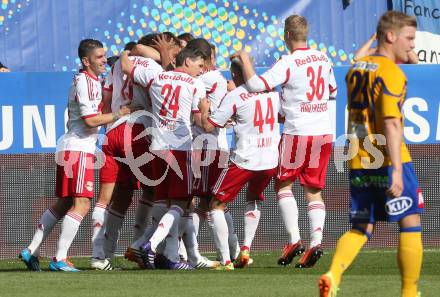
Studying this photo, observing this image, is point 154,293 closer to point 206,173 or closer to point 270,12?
point 206,173

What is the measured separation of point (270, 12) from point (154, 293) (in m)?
9.56

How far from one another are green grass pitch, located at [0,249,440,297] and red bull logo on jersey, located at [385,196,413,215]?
996 millimetres

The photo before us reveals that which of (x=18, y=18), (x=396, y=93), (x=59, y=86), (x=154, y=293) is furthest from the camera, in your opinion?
(x=18, y=18)

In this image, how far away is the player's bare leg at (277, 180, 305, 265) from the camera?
10758 millimetres

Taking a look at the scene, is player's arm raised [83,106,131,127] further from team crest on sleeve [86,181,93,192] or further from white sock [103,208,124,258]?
white sock [103,208,124,258]

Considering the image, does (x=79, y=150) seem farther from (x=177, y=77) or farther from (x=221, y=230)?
(x=221, y=230)

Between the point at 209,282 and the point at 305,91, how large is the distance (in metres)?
2.40

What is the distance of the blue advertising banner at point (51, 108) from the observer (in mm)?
13102

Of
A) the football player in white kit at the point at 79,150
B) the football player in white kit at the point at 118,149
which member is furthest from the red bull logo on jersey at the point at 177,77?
the football player in white kit at the point at 79,150

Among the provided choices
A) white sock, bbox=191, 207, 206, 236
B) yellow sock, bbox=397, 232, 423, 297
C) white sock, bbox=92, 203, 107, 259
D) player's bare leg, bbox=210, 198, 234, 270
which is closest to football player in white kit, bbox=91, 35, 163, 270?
white sock, bbox=92, 203, 107, 259

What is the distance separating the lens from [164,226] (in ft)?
35.0

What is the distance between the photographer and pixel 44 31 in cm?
1698

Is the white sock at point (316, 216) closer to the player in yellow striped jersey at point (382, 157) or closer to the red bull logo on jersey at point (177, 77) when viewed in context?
the red bull logo on jersey at point (177, 77)

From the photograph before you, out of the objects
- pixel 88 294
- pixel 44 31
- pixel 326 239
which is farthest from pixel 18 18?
pixel 88 294
